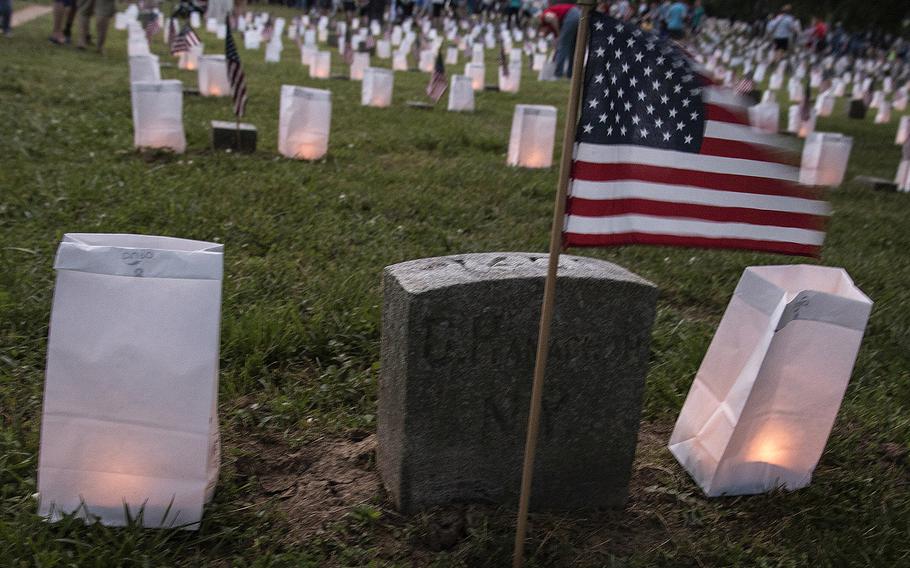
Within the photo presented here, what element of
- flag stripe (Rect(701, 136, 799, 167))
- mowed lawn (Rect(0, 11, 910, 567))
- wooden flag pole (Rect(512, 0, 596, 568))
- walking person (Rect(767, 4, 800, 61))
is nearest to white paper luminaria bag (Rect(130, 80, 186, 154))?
mowed lawn (Rect(0, 11, 910, 567))

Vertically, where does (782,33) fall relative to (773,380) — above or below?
above

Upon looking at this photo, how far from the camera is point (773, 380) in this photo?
2.96 m

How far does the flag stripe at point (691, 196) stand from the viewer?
7.74 feet

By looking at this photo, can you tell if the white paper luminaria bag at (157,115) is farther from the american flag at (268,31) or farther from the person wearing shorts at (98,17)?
the american flag at (268,31)

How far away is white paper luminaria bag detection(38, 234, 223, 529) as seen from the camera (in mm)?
2426

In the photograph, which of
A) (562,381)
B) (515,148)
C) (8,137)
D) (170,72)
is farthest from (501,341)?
(170,72)

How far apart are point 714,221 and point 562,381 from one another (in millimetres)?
739

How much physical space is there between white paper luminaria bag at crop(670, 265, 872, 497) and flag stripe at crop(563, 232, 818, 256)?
1.22 feet

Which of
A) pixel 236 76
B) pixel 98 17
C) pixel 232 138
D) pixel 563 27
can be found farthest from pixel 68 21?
pixel 236 76

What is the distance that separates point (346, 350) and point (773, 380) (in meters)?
2.00

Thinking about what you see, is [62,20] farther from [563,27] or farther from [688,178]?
[688,178]

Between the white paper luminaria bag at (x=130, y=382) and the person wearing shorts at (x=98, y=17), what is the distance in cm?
1427

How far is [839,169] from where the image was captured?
9.49m

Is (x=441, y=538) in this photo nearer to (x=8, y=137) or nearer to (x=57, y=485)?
(x=57, y=485)
